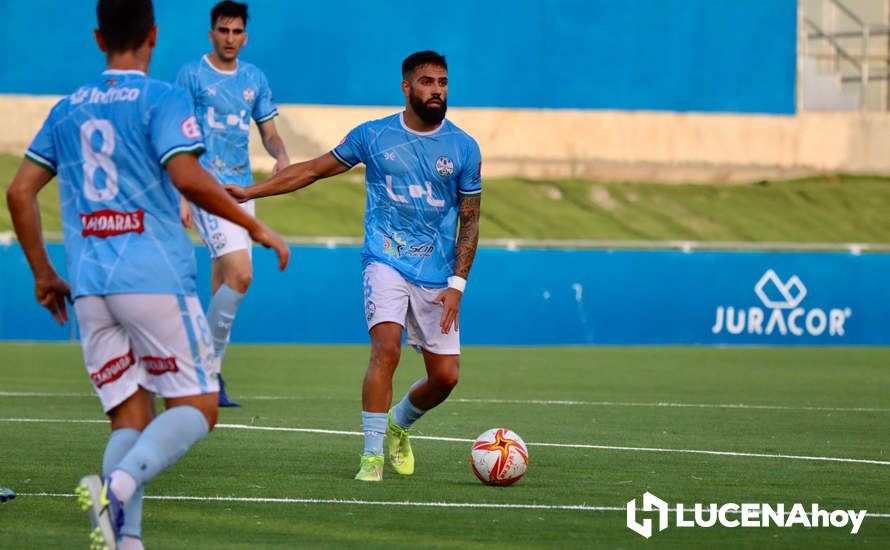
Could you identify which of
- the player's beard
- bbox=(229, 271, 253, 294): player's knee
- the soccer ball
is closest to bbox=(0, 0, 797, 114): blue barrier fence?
bbox=(229, 271, 253, 294): player's knee

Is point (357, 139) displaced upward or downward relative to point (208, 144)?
downward

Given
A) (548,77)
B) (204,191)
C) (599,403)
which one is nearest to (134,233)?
(204,191)

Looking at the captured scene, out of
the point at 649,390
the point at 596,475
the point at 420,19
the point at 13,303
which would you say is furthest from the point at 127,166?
the point at 420,19

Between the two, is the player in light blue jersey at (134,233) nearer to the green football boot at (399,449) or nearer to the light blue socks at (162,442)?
the light blue socks at (162,442)

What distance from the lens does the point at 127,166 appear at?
19.0 ft

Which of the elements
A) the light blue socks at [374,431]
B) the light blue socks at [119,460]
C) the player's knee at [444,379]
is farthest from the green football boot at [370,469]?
the light blue socks at [119,460]

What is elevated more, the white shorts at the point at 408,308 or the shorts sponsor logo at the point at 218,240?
the shorts sponsor logo at the point at 218,240

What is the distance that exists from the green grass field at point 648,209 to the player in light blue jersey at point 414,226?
67.2 feet

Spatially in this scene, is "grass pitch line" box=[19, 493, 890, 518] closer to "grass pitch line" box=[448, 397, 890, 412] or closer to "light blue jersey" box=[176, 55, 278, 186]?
"light blue jersey" box=[176, 55, 278, 186]

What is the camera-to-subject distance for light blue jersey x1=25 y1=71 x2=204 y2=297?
5758 millimetres

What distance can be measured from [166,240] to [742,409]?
7.73 meters

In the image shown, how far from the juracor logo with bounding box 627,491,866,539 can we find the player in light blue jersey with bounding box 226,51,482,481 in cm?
165

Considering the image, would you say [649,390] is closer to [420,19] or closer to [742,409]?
[742,409]

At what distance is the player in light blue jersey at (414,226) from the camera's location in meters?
8.59
